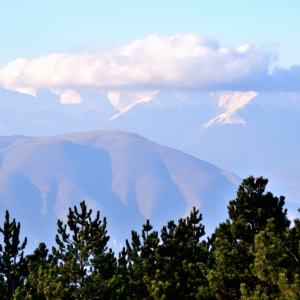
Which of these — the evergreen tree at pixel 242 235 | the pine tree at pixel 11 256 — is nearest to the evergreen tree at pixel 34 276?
the pine tree at pixel 11 256

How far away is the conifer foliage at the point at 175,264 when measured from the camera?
45.8 meters

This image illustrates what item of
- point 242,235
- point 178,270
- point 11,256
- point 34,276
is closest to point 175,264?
point 178,270

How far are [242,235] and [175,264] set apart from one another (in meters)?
5.92

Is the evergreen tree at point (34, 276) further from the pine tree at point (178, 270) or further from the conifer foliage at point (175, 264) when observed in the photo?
the pine tree at point (178, 270)

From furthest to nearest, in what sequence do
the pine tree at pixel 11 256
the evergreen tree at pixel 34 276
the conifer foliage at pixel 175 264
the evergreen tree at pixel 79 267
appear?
the pine tree at pixel 11 256 < the evergreen tree at pixel 79 267 < the evergreen tree at pixel 34 276 < the conifer foliage at pixel 175 264

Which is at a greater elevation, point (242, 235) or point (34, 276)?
point (242, 235)

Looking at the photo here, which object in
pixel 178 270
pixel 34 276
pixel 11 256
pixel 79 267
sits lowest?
pixel 34 276

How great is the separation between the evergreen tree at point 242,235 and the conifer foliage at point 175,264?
0.23 feet

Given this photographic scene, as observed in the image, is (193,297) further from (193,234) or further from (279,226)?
(193,234)

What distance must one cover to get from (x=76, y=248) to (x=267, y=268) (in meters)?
14.7

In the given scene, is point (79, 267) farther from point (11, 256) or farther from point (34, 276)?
point (11, 256)

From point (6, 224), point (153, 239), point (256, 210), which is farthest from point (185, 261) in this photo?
point (6, 224)

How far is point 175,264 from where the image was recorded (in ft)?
176

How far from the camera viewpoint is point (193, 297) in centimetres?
4972
